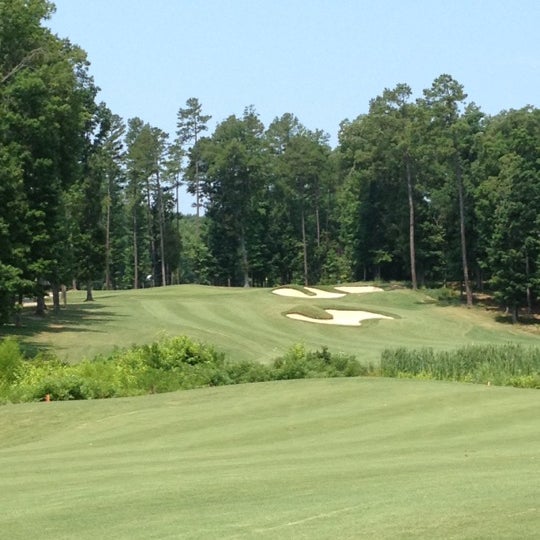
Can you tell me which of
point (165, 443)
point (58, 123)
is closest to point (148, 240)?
A: point (58, 123)

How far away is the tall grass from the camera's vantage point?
28984mm

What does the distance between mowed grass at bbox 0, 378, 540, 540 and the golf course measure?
0.03 meters

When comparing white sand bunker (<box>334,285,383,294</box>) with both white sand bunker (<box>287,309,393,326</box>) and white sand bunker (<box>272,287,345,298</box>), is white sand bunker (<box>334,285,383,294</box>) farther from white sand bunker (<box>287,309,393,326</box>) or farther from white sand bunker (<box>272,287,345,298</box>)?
white sand bunker (<box>287,309,393,326</box>)

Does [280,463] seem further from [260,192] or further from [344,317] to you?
[260,192]

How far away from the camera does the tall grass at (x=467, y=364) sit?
2898 cm

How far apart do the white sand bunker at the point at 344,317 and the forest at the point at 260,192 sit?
1348 centimetres

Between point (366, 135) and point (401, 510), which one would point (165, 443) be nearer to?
point (401, 510)

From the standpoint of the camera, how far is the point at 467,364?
99.0 ft

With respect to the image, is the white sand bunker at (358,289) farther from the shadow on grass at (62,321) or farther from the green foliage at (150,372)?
the green foliage at (150,372)

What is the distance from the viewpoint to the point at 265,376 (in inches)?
1083

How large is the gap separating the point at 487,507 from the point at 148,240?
105m

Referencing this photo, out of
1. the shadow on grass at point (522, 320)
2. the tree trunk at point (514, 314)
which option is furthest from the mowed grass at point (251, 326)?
the tree trunk at point (514, 314)

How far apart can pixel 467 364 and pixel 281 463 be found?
1788 cm

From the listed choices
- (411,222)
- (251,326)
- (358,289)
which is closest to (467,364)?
(251,326)
